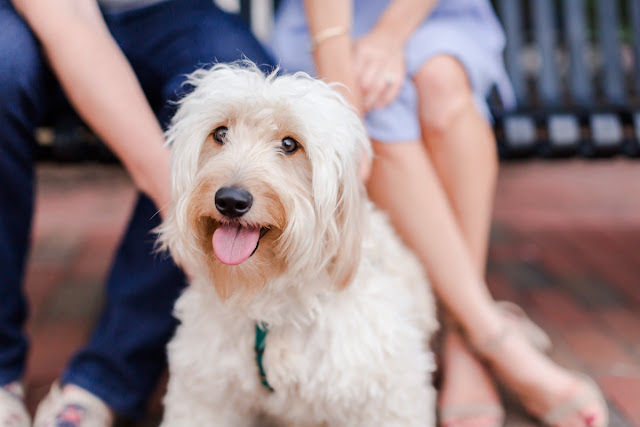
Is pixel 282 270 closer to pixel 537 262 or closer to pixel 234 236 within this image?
pixel 234 236

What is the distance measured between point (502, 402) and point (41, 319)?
1.69m

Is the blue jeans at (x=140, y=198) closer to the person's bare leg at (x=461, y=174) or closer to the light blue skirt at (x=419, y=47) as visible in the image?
the light blue skirt at (x=419, y=47)

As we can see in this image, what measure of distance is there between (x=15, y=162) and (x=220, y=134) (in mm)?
621

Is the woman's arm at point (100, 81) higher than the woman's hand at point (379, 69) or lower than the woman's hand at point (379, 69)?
higher

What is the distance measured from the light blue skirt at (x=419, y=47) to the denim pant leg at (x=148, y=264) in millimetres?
279

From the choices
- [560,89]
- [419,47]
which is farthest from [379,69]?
[560,89]

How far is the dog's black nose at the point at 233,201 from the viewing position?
119 centimetres

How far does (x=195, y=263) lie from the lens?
133 centimetres

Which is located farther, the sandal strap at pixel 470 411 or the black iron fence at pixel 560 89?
the black iron fence at pixel 560 89

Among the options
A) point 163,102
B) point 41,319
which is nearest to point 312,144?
point 163,102

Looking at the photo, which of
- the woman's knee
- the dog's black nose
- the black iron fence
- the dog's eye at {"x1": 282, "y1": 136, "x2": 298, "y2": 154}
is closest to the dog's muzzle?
the dog's black nose

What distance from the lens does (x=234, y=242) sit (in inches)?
49.2

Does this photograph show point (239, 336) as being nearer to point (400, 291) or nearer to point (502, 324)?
point (400, 291)

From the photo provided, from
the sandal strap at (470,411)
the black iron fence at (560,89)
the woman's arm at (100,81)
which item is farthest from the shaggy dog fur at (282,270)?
the black iron fence at (560,89)
